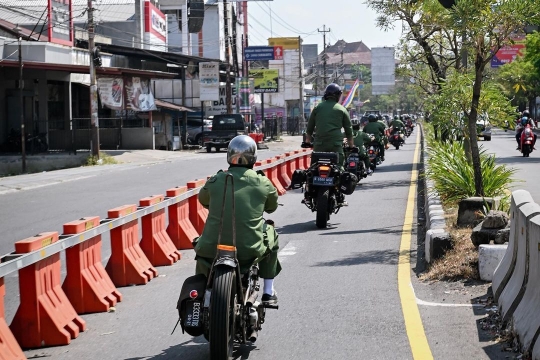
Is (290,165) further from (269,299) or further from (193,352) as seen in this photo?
(193,352)

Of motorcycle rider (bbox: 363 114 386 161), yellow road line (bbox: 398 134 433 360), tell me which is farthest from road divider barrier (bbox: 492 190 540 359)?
motorcycle rider (bbox: 363 114 386 161)

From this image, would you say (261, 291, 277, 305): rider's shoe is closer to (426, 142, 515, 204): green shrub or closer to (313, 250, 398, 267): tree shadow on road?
(313, 250, 398, 267): tree shadow on road

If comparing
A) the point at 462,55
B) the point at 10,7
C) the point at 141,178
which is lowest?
the point at 141,178

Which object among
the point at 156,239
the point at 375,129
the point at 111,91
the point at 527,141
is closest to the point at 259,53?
the point at 111,91

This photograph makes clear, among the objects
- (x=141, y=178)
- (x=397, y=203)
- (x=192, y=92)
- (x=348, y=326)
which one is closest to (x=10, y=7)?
(x=141, y=178)

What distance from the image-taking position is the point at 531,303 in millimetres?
6648

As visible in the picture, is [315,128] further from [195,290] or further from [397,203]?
[195,290]

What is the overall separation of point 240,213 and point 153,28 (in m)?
56.4

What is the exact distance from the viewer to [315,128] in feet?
49.8

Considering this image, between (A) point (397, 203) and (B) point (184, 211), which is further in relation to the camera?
(A) point (397, 203)

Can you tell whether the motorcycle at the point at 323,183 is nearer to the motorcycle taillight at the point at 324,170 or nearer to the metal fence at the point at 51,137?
the motorcycle taillight at the point at 324,170

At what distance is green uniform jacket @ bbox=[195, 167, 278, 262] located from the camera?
6.68m

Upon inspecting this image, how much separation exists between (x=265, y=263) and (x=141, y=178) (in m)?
21.8

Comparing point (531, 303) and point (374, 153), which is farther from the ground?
point (531, 303)
